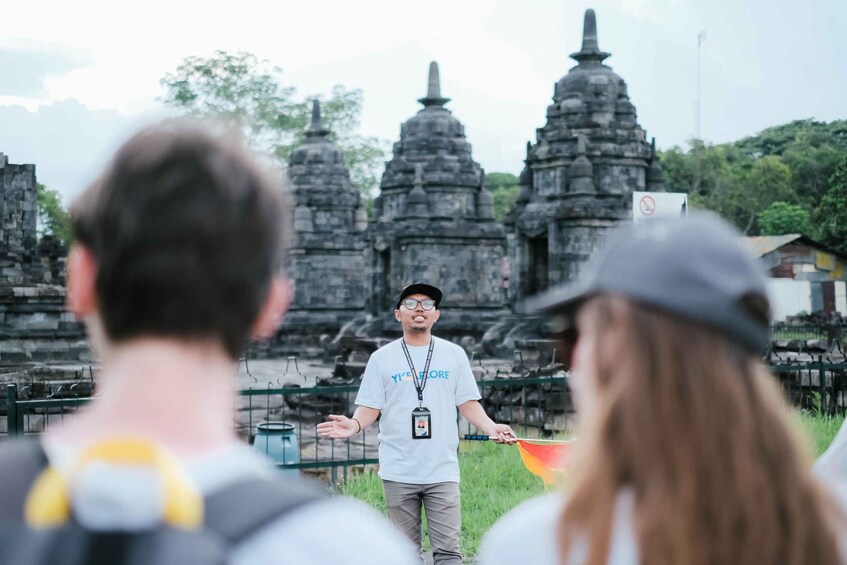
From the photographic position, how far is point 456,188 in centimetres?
3159

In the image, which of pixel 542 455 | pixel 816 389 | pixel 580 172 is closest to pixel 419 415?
pixel 542 455

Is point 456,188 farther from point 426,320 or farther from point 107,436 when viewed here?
point 107,436

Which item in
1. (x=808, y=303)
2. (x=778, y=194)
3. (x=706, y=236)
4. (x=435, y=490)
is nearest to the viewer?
(x=706, y=236)

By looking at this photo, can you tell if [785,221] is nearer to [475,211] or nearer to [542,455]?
[475,211]

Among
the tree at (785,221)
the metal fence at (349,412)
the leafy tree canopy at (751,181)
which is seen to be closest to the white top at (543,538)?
the metal fence at (349,412)

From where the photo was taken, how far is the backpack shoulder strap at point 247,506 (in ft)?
4.30

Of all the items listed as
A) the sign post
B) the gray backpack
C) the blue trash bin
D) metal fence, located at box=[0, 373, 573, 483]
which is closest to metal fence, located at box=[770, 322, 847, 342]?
metal fence, located at box=[0, 373, 573, 483]

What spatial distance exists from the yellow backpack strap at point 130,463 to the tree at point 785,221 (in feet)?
187

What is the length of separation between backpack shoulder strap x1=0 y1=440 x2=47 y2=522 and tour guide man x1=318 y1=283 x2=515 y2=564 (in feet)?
13.3

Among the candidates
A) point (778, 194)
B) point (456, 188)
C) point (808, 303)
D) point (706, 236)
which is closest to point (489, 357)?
point (456, 188)

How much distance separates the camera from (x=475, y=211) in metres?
31.9

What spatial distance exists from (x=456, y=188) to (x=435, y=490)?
26264mm

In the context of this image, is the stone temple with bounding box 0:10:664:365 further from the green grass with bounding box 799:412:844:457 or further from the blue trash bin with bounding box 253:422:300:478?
the blue trash bin with bounding box 253:422:300:478

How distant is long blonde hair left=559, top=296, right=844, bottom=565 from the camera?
1.49 m
